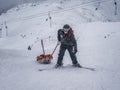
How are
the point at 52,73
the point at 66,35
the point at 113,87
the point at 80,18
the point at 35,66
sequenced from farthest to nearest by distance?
the point at 80,18
the point at 35,66
the point at 66,35
the point at 52,73
the point at 113,87

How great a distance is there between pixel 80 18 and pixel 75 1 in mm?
23035

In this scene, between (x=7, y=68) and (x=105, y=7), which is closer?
(x=7, y=68)

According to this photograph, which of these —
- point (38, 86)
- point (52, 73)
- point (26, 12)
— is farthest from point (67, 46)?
point (26, 12)

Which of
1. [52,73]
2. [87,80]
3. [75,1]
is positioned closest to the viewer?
[87,80]

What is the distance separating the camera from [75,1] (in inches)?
3511

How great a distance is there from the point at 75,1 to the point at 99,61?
80.1 metres

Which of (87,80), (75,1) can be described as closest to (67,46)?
(87,80)

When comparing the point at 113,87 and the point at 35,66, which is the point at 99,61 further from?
the point at 113,87

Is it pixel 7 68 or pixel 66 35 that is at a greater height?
pixel 66 35

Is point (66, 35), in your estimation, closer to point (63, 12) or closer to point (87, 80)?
point (87, 80)

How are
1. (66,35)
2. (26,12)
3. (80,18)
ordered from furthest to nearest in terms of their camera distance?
(26,12) < (80,18) < (66,35)

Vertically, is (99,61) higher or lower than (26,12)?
lower

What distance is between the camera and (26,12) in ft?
259

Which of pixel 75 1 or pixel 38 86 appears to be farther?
pixel 75 1
